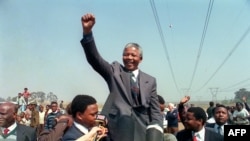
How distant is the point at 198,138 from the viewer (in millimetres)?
5234

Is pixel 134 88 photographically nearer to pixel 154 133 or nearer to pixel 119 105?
pixel 119 105

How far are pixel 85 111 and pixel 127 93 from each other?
1.45 ft

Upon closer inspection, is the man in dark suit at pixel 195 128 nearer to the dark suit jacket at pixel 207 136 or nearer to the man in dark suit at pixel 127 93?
the dark suit jacket at pixel 207 136

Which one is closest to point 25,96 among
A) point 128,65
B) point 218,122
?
point 218,122

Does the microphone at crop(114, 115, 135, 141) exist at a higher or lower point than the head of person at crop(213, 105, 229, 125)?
lower

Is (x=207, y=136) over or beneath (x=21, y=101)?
beneath

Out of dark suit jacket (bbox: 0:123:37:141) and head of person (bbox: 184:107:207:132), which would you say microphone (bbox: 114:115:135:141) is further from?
dark suit jacket (bbox: 0:123:37:141)

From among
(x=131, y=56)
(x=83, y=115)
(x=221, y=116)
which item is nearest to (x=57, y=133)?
(x=83, y=115)

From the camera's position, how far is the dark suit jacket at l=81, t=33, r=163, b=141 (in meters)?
3.64

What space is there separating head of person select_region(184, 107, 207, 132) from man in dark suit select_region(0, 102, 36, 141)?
208 cm

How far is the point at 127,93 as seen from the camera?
3.76 metres

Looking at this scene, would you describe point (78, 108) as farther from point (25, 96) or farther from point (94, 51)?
point (25, 96)

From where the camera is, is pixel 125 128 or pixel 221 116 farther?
pixel 221 116

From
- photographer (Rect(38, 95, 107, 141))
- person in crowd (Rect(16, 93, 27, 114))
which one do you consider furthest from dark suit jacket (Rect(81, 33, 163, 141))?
person in crowd (Rect(16, 93, 27, 114))
